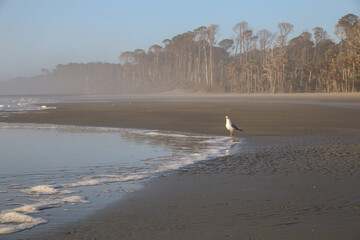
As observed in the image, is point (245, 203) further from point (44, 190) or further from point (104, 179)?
point (44, 190)

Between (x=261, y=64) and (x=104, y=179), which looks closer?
(x=104, y=179)

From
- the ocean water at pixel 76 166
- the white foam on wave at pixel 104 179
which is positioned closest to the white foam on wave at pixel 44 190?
the ocean water at pixel 76 166

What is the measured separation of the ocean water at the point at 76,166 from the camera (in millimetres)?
6078

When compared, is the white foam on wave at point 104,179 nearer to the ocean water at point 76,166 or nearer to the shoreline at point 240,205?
the ocean water at point 76,166

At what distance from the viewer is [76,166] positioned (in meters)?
10.0

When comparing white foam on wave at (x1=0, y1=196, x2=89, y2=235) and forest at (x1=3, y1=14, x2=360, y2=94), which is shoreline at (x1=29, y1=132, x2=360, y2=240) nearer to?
white foam on wave at (x1=0, y1=196, x2=89, y2=235)

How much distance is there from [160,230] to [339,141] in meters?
10.4

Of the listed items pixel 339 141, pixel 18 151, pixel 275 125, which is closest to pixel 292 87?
pixel 275 125

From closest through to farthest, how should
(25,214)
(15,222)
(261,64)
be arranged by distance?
(15,222), (25,214), (261,64)

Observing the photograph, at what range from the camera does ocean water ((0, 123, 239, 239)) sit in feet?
19.9

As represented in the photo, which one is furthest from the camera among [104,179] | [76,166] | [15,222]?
[76,166]

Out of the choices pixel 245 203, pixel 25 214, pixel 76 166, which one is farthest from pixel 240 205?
pixel 76 166

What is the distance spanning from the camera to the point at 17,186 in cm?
781

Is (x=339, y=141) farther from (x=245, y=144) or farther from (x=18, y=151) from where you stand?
(x=18, y=151)
